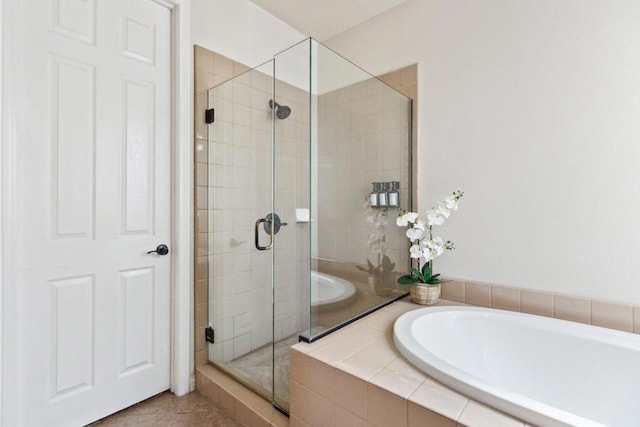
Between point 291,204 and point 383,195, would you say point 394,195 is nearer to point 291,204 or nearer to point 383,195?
point 383,195

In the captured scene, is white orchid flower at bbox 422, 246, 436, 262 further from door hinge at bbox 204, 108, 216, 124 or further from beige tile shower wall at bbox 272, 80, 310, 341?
door hinge at bbox 204, 108, 216, 124

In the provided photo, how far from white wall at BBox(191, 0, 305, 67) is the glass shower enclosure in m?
0.32

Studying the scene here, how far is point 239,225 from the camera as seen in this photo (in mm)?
1959

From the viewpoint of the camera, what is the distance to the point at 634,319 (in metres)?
1.42

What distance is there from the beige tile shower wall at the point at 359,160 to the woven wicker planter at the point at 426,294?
0.26 m

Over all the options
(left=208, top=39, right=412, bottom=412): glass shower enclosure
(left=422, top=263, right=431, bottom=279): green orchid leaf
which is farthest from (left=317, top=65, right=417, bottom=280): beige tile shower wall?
(left=422, top=263, right=431, bottom=279): green orchid leaf

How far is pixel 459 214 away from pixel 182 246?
1.69 meters

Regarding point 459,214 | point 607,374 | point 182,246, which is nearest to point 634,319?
point 607,374

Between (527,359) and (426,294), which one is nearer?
(527,359)

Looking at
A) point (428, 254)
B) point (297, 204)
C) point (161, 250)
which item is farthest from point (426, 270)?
point (161, 250)

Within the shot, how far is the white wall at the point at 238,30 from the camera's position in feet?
6.30

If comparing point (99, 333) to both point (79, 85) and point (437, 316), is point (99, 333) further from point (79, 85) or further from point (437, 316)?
point (437, 316)

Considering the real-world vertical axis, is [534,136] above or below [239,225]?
above

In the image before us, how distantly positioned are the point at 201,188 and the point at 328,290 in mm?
1000
